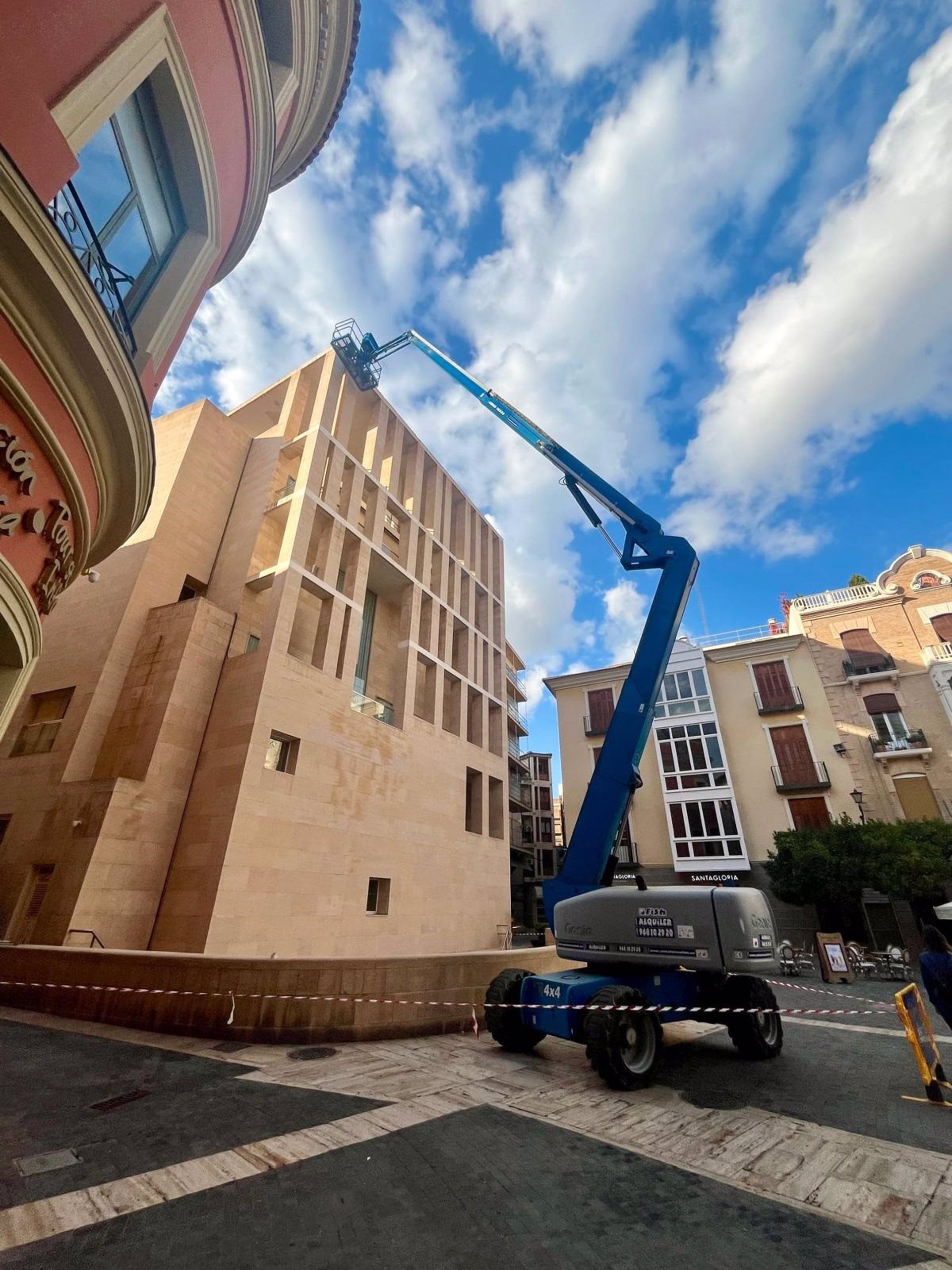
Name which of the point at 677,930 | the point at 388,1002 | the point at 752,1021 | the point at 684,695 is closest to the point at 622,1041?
the point at 677,930

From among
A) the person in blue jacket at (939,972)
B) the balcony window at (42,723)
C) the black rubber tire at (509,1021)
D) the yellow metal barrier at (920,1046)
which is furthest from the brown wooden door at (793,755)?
the balcony window at (42,723)

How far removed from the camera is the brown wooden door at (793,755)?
26.6 m

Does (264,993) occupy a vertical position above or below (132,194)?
below

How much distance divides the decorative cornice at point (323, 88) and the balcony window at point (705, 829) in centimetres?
2937

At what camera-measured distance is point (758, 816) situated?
87.9ft

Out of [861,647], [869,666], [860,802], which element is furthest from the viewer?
[861,647]

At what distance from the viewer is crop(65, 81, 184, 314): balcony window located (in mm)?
6355

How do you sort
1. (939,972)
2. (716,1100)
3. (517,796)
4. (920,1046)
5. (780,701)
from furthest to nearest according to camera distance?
(517,796), (780,701), (920,1046), (716,1100), (939,972)

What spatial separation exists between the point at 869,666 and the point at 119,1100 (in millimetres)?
32753

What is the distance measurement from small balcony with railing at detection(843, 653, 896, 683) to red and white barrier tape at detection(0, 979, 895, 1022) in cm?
2400

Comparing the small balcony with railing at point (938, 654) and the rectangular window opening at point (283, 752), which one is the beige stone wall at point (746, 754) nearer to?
the small balcony with railing at point (938, 654)

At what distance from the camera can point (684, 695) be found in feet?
100

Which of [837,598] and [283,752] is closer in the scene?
[283,752]

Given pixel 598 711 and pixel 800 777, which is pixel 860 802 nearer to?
pixel 800 777
